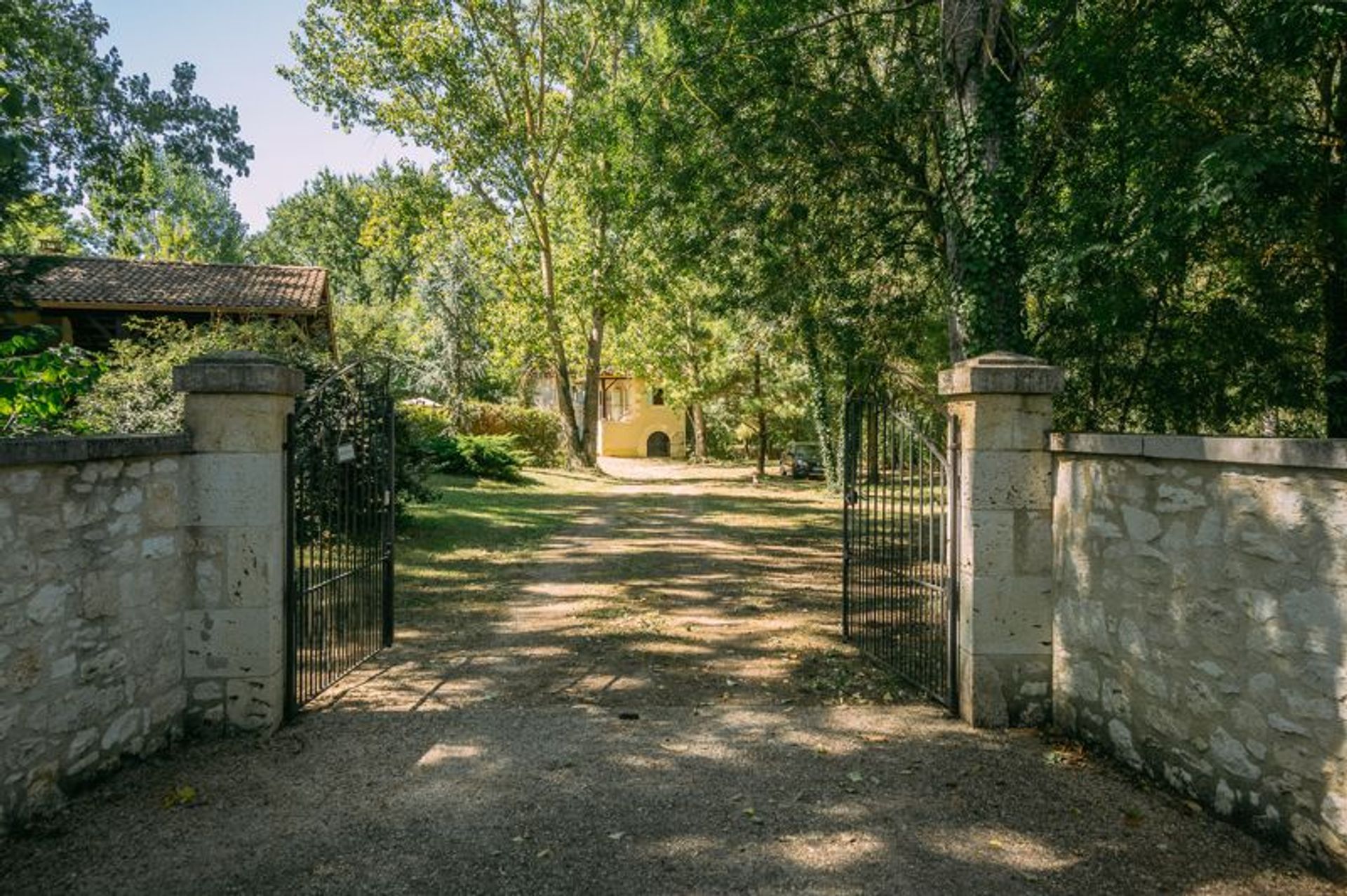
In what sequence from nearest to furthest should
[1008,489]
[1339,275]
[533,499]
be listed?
Result: [1008,489] < [1339,275] < [533,499]

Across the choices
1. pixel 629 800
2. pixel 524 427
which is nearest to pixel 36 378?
pixel 629 800

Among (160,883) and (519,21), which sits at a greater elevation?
(519,21)

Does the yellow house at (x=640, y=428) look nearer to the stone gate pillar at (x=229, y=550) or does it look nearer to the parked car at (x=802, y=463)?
the parked car at (x=802, y=463)

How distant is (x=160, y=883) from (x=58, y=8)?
20.4 meters

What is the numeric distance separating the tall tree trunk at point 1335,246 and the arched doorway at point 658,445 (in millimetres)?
36272

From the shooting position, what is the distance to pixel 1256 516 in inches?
141

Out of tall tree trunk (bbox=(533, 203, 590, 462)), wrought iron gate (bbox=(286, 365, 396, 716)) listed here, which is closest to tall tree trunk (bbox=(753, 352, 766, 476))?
tall tree trunk (bbox=(533, 203, 590, 462))

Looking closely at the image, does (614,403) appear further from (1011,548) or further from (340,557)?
(1011,548)

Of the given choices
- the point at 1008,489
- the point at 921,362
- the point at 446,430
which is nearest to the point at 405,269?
the point at 446,430

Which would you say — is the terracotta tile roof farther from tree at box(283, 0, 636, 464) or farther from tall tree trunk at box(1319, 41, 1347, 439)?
tall tree trunk at box(1319, 41, 1347, 439)

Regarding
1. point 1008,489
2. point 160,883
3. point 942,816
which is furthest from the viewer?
point 1008,489

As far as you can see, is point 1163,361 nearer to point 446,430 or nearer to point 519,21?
point 519,21

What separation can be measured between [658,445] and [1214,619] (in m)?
40.6

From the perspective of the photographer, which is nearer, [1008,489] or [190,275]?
[1008,489]
